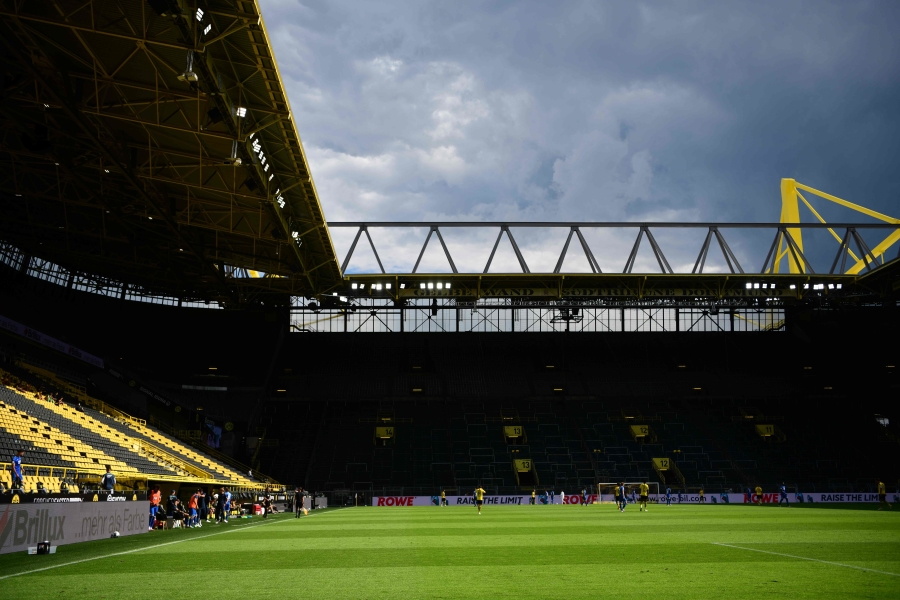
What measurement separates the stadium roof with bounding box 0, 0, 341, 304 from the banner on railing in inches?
188

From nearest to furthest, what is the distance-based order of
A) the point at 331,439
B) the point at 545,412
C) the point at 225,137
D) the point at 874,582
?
1. the point at 874,582
2. the point at 225,137
3. the point at 331,439
4. the point at 545,412

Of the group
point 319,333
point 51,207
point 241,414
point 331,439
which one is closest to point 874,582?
point 51,207

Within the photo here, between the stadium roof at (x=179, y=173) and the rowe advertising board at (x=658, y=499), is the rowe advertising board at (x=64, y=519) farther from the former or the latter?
the rowe advertising board at (x=658, y=499)


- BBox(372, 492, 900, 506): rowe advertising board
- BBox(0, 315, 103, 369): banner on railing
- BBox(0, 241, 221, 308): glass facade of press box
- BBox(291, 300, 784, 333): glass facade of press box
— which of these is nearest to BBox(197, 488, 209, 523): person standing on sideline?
BBox(0, 315, 103, 369): banner on railing

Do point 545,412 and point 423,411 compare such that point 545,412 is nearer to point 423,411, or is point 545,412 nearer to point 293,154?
point 423,411

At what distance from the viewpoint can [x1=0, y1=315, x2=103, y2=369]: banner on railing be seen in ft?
144

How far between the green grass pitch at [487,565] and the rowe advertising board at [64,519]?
0.72m

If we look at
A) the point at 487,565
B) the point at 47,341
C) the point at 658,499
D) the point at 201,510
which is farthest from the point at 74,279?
the point at 487,565

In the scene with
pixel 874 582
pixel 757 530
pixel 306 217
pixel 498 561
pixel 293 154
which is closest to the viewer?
pixel 874 582

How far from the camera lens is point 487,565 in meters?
14.2

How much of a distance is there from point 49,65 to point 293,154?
949 cm

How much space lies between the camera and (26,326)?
46469mm

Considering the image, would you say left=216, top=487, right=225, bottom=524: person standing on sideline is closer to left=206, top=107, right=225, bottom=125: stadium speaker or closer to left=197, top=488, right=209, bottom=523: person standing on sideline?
left=197, top=488, right=209, bottom=523: person standing on sideline

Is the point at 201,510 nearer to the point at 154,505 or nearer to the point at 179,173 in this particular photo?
the point at 154,505
